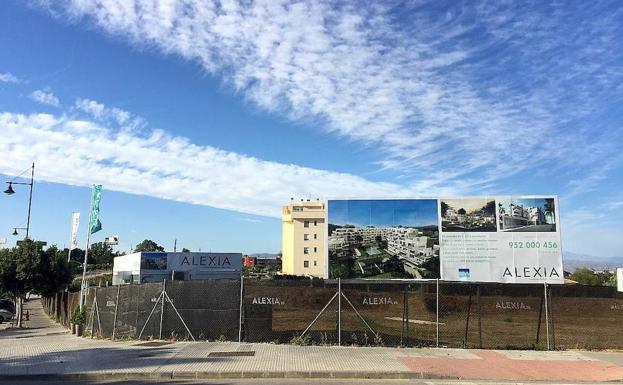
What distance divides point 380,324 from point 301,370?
4645mm

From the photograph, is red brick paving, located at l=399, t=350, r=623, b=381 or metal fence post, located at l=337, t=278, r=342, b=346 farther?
metal fence post, located at l=337, t=278, r=342, b=346

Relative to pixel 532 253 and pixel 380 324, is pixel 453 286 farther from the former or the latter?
pixel 532 253

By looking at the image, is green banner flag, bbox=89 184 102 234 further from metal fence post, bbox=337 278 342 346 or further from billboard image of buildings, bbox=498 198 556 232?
billboard image of buildings, bbox=498 198 556 232

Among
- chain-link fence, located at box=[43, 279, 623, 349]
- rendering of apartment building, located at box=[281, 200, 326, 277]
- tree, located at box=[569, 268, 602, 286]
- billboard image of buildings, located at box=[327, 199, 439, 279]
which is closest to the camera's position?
chain-link fence, located at box=[43, 279, 623, 349]

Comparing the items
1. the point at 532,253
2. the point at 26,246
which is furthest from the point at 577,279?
the point at 26,246

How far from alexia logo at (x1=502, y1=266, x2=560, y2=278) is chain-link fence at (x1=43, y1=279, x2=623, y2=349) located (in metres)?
23.2

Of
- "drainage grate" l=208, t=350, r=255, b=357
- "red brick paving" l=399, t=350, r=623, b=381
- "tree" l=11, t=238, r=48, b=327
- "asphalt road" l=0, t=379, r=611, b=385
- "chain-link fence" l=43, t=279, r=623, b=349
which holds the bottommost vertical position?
"asphalt road" l=0, t=379, r=611, b=385

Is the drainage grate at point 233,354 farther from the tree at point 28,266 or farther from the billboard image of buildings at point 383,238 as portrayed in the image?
the billboard image of buildings at point 383,238

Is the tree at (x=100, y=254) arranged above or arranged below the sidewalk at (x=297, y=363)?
above

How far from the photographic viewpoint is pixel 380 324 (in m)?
15.9

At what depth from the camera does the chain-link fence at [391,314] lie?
1547 centimetres

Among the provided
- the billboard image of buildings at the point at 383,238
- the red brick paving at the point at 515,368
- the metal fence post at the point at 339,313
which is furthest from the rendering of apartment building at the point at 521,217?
the red brick paving at the point at 515,368

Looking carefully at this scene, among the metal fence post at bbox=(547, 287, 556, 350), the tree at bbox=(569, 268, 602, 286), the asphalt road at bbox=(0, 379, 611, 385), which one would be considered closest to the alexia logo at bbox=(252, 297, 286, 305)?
the asphalt road at bbox=(0, 379, 611, 385)

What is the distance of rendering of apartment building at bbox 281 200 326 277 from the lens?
380 feet
